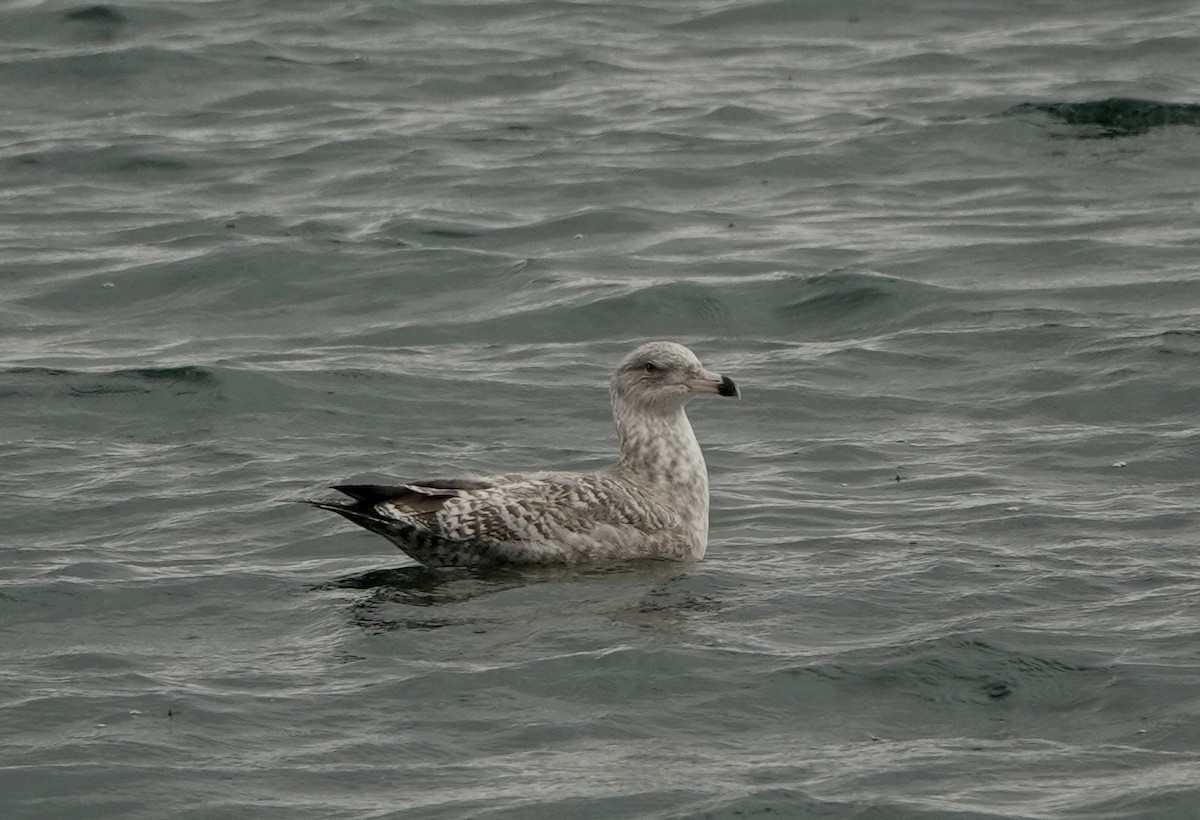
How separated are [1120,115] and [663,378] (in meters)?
9.89

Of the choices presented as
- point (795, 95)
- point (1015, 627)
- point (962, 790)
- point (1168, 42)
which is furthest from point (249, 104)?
point (962, 790)

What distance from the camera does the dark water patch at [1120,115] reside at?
67.8 feet

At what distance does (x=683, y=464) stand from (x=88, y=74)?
43.9ft

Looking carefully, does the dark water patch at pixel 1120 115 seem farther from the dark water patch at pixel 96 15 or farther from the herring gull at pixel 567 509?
the dark water patch at pixel 96 15

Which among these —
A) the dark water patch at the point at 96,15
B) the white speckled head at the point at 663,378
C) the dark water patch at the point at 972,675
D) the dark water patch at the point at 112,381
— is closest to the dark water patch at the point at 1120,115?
the dark water patch at the point at 112,381

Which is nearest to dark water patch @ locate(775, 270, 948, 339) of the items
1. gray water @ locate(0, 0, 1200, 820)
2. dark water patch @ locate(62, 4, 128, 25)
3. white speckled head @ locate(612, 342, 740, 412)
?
gray water @ locate(0, 0, 1200, 820)

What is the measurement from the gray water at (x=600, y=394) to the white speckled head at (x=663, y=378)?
82 centimetres

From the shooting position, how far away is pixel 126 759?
916 centimetres

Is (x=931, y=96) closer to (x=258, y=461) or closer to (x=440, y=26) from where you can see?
(x=440, y=26)

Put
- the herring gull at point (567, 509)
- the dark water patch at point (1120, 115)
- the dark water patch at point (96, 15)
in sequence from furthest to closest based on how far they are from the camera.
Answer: the dark water patch at point (96, 15), the dark water patch at point (1120, 115), the herring gull at point (567, 509)

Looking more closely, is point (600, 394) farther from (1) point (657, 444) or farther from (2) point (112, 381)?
(2) point (112, 381)

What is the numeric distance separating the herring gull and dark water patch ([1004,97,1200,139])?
31.4ft

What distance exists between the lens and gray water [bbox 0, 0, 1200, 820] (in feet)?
30.5

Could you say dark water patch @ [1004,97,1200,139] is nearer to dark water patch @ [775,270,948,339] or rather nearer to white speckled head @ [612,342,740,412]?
dark water patch @ [775,270,948,339]
